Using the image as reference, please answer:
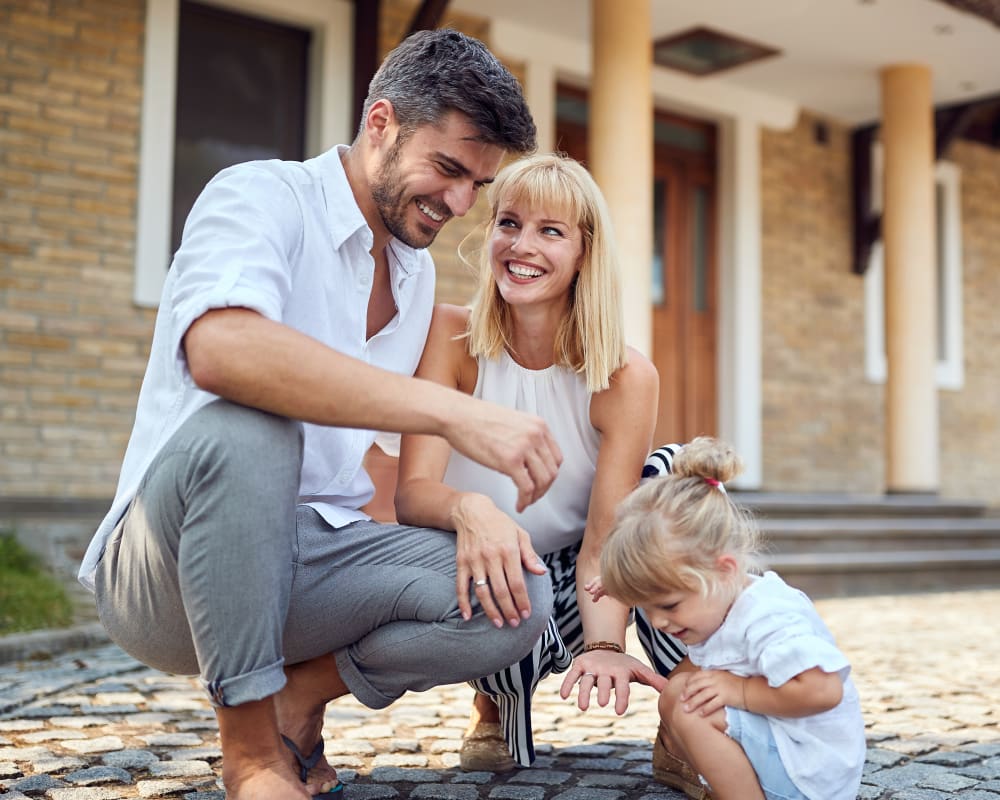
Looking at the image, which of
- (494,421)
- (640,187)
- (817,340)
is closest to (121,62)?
(640,187)

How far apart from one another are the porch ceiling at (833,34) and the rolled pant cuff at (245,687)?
272 inches

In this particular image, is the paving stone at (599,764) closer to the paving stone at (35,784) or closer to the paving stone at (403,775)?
the paving stone at (403,775)

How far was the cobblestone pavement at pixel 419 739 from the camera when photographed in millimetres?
2432

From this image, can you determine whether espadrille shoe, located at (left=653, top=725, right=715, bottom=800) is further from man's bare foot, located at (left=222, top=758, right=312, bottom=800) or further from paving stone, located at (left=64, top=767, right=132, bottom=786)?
paving stone, located at (left=64, top=767, right=132, bottom=786)

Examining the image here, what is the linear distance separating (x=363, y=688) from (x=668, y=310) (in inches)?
310

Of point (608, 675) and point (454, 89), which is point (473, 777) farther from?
point (454, 89)

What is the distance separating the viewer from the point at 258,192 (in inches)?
82.7

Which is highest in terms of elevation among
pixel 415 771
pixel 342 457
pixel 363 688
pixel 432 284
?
pixel 432 284

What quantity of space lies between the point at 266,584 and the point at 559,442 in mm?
928

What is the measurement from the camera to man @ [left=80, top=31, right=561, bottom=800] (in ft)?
6.10

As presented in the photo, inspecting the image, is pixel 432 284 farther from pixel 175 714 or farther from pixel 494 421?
pixel 175 714

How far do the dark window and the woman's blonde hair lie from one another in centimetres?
495

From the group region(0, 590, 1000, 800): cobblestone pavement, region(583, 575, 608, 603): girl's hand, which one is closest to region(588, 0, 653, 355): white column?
region(0, 590, 1000, 800): cobblestone pavement

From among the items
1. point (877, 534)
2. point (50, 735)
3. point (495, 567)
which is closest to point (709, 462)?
point (495, 567)
